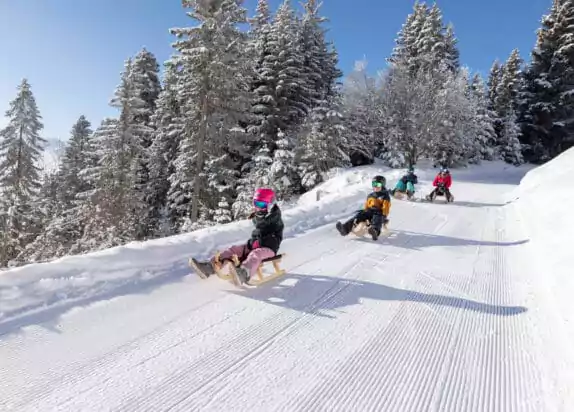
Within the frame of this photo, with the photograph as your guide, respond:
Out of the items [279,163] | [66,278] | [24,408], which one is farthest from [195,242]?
[279,163]

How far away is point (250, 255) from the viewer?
4.39 metres

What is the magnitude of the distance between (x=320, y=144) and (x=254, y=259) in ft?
57.0

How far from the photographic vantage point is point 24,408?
7.11ft

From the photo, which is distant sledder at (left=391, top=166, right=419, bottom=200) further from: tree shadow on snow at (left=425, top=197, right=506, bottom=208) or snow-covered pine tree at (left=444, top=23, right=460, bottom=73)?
snow-covered pine tree at (left=444, top=23, right=460, bottom=73)

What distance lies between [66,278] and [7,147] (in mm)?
26305

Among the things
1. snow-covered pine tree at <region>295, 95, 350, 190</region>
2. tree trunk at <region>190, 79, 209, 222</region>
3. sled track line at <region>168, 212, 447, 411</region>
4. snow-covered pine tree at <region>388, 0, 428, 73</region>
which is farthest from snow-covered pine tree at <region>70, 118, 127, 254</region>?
snow-covered pine tree at <region>388, 0, 428, 73</region>

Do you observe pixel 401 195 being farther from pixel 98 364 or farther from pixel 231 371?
pixel 98 364

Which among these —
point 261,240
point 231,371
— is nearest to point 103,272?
point 261,240

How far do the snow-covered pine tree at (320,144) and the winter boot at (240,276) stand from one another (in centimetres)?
1655

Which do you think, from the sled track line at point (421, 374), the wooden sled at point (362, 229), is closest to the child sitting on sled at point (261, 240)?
the sled track line at point (421, 374)

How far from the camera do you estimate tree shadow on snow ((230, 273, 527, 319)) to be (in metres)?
3.99

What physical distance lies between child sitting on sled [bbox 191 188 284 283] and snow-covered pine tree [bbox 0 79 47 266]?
24.0 meters

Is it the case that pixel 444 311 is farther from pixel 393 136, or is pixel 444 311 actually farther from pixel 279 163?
pixel 393 136

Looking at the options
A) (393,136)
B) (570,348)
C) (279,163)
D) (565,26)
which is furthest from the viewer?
(565,26)
